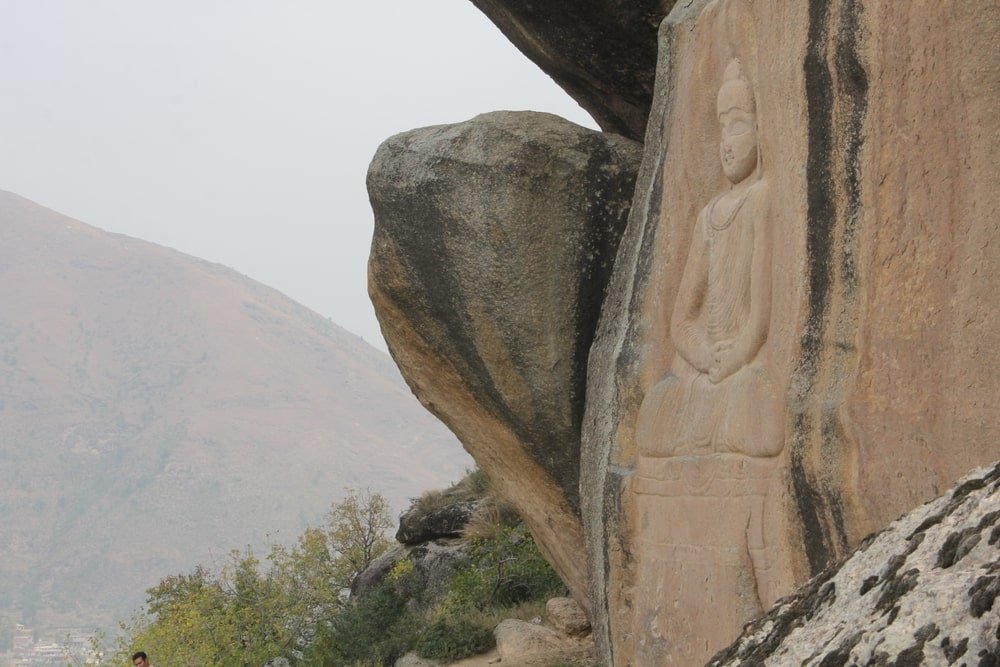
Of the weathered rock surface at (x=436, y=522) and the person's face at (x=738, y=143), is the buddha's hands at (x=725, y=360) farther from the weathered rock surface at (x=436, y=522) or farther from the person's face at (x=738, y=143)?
the weathered rock surface at (x=436, y=522)

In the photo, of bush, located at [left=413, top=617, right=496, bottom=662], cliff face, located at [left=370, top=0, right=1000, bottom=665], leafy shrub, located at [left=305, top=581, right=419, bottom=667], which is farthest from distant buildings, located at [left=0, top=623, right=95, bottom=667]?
cliff face, located at [left=370, top=0, right=1000, bottom=665]

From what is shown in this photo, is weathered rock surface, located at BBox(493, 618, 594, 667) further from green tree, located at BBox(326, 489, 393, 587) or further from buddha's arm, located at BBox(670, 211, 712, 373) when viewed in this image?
green tree, located at BBox(326, 489, 393, 587)

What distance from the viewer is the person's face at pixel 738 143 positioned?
6.38 meters

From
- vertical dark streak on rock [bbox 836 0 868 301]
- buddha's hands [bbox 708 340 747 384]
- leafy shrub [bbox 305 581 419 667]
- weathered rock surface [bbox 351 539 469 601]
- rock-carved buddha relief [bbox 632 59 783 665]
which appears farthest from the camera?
weathered rock surface [bbox 351 539 469 601]

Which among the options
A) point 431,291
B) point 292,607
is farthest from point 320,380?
point 431,291

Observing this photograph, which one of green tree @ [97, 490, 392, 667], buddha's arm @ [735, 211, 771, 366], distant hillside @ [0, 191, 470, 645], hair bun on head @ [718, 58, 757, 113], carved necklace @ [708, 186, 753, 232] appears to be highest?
distant hillside @ [0, 191, 470, 645]

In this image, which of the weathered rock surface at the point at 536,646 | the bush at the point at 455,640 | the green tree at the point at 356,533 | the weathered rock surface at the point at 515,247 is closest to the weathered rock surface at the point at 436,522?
the bush at the point at 455,640

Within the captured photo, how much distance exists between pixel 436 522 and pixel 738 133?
34.8 feet

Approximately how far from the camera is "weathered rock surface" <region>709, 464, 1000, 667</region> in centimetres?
220

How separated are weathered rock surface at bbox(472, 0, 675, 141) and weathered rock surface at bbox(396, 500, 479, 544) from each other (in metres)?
7.22

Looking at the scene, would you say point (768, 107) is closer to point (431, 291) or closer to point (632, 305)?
point (632, 305)

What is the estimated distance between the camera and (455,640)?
474 inches

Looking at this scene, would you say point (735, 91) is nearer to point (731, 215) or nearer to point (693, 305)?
point (731, 215)

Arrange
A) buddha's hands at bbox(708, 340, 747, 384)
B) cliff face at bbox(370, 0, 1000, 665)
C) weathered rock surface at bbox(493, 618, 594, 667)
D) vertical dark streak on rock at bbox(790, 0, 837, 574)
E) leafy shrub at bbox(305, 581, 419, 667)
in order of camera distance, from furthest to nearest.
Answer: leafy shrub at bbox(305, 581, 419, 667)
weathered rock surface at bbox(493, 618, 594, 667)
buddha's hands at bbox(708, 340, 747, 384)
vertical dark streak on rock at bbox(790, 0, 837, 574)
cliff face at bbox(370, 0, 1000, 665)
